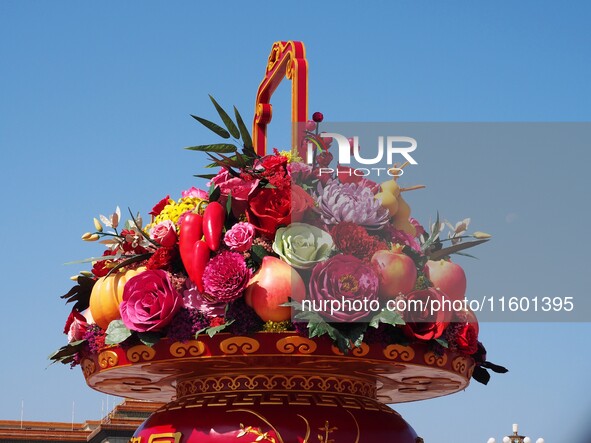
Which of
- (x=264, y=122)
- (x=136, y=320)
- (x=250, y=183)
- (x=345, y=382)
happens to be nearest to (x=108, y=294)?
(x=136, y=320)

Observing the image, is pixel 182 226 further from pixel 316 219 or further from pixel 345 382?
pixel 345 382

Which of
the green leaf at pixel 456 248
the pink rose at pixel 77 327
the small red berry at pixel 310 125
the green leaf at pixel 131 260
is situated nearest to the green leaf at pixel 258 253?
the green leaf at pixel 131 260

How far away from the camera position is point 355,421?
5.93 meters

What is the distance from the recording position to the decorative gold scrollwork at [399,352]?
5.70 m

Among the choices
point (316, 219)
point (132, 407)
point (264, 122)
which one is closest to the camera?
point (316, 219)

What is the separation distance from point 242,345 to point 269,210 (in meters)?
0.73

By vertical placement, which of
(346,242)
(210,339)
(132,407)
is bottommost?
(132,407)

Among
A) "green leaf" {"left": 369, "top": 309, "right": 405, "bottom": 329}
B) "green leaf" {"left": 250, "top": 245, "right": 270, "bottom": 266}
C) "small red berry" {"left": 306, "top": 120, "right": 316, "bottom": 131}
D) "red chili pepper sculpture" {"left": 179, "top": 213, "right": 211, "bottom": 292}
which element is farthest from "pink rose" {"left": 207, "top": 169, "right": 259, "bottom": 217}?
"green leaf" {"left": 369, "top": 309, "right": 405, "bottom": 329}

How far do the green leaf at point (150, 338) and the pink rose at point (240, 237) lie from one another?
0.58 m

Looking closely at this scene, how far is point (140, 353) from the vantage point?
5812 mm

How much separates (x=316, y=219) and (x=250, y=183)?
0.42m

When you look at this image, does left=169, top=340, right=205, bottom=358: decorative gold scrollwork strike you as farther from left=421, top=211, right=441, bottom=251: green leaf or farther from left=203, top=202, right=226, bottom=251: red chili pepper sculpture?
→ left=421, top=211, right=441, bottom=251: green leaf

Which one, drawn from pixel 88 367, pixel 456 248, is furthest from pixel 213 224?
pixel 456 248

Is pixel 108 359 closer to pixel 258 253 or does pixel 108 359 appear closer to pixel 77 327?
pixel 77 327
